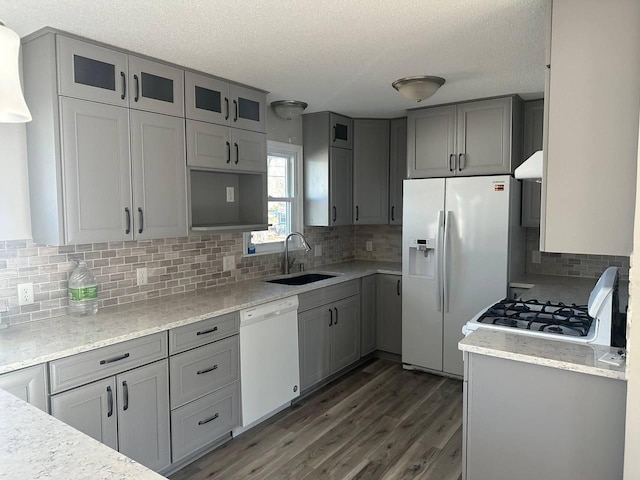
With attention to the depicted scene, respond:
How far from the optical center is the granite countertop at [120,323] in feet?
6.51

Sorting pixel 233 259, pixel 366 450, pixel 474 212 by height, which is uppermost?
pixel 474 212

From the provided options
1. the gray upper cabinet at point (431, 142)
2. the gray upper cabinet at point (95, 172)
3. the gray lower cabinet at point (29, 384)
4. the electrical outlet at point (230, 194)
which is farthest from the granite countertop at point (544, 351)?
the electrical outlet at point (230, 194)

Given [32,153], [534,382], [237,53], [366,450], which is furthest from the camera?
[366,450]

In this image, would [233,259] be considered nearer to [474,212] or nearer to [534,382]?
[474,212]

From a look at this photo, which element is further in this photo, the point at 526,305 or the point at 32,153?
the point at 526,305

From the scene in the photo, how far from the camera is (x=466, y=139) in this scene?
12.5ft

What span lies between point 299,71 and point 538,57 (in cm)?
144

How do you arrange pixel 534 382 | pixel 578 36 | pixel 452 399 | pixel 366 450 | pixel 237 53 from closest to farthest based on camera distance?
pixel 578 36 < pixel 534 382 < pixel 237 53 < pixel 366 450 < pixel 452 399

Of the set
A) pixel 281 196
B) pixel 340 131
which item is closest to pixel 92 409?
pixel 281 196

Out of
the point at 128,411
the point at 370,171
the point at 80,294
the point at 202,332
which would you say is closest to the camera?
the point at 128,411

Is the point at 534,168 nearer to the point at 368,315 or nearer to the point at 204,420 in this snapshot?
the point at 204,420

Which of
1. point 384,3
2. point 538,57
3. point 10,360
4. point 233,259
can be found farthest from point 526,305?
point 10,360

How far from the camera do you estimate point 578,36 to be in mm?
1771

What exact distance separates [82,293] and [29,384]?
0.70 metres
